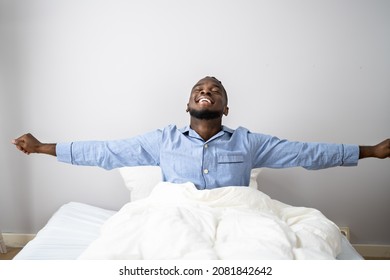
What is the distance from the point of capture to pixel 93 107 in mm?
1613

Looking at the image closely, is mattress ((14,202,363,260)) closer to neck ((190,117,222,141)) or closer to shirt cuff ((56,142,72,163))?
shirt cuff ((56,142,72,163))

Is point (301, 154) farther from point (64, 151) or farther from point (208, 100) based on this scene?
point (64, 151)

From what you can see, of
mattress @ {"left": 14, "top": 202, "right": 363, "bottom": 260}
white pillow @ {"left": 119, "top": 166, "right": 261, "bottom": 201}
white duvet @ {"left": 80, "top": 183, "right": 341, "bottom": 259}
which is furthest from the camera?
white pillow @ {"left": 119, "top": 166, "right": 261, "bottom": 201}

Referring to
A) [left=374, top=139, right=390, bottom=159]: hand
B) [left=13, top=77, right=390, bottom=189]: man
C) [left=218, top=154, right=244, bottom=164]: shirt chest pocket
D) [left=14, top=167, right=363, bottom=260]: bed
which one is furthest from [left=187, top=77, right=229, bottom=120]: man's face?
[left=374, top=139, right=390, bottom=159]: hand

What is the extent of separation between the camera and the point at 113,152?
48.5 inches

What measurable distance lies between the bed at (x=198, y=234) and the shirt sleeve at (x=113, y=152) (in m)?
0.20

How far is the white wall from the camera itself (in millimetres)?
1527

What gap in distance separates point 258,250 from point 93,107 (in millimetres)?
1133

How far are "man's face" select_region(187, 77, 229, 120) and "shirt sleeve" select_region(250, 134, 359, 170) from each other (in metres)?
0.17

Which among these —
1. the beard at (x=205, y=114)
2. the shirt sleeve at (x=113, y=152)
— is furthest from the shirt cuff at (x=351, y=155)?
the shirt sleeve at (x=113, y=152)

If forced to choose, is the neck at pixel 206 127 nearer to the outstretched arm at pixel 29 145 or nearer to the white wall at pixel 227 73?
the white wall at pixel 227 73

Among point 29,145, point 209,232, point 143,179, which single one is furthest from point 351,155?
point 29,145

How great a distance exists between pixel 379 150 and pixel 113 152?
930 mm

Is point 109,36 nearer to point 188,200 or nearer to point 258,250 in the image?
point 188,200
